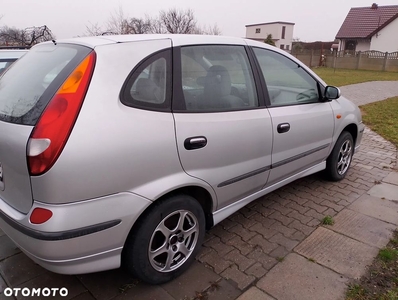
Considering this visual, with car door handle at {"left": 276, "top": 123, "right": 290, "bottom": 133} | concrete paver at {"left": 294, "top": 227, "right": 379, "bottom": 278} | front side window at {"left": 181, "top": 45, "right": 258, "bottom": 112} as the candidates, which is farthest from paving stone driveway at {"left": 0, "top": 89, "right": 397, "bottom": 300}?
front side window at {"left": 181, "top": 45, "right": 258, "bottom": 112}

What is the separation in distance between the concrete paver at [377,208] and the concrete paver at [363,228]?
4.1 inches

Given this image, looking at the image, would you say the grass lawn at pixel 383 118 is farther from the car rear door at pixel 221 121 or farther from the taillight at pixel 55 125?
the taillight at pixel 55 125

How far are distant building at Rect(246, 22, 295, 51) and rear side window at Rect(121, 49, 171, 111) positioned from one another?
2333 inches

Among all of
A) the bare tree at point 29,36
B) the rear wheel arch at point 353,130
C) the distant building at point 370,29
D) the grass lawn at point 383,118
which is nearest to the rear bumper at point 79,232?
the rear wheel arch at point 353,130

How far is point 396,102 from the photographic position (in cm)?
1053

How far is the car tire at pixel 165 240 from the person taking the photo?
80.2 inches

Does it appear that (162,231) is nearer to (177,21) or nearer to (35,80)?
(35,80)

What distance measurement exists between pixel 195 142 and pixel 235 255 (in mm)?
1082

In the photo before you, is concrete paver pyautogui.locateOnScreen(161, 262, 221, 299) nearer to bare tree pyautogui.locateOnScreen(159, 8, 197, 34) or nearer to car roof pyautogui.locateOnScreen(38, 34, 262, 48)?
car roof pyautogui.locateOnScreen(38, 34, 262, 48)

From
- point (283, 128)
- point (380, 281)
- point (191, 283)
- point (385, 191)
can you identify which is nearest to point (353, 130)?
point (385, 191)

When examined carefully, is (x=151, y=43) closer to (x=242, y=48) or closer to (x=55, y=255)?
(x=242, y=48)

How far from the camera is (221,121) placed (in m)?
2.36

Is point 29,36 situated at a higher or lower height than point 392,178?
higher

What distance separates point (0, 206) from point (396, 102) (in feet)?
38.3
